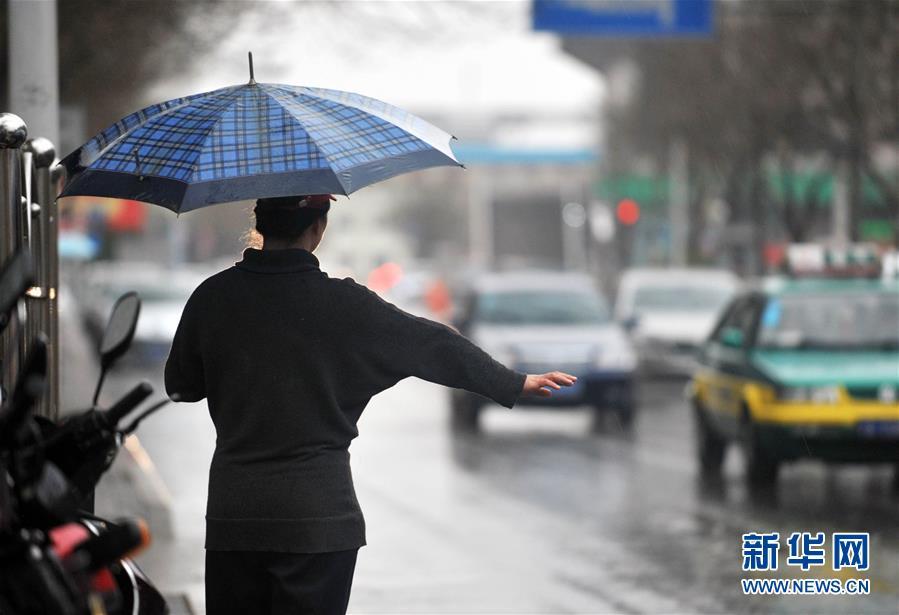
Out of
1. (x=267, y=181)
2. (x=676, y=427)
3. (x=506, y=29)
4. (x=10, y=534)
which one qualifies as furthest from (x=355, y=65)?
(x=10, y=534)

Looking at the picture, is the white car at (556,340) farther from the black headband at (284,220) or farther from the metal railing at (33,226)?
the black headband at (284,220)

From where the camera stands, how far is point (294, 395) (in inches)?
165

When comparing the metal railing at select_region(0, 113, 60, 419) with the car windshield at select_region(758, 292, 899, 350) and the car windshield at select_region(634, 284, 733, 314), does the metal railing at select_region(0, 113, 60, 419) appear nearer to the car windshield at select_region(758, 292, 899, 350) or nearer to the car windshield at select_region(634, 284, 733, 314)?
the car windshield at select_region(758, 292, 899, 350)

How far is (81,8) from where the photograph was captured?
17.4 meters

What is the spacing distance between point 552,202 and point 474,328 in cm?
8800

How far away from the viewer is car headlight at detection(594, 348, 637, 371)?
18406mm

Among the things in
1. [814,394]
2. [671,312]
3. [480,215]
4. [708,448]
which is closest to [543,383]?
[814,394]

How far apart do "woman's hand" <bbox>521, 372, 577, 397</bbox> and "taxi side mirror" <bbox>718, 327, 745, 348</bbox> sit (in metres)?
9.22

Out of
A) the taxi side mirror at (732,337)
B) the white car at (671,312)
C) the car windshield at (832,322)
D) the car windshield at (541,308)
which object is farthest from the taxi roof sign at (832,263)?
the white car at (671,312)

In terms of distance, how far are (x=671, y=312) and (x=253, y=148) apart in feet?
74.7

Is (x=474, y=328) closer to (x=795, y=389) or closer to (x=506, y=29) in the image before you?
(x=506, y=29)

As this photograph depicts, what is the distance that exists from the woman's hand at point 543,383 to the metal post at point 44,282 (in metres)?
2.35

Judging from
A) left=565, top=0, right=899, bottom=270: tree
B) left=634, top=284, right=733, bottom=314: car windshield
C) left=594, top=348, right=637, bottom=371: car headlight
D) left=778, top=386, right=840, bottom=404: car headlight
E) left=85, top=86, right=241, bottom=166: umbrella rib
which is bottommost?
left=594, top=348, right=637, bottom=371: car headlight

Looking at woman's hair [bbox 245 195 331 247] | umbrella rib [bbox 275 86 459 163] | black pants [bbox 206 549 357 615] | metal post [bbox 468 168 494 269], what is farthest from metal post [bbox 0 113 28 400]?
metal post [bbox 468 168 494 269]
